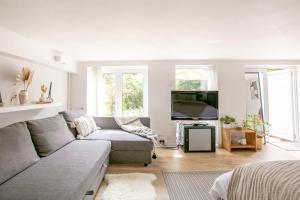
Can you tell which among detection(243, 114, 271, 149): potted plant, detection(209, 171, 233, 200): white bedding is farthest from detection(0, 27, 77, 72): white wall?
detection(243, 114, 271, 149): potted plant

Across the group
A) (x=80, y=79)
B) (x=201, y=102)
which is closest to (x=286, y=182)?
(x=201, y=102)

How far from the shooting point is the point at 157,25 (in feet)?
7.91

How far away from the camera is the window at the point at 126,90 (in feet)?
16.0

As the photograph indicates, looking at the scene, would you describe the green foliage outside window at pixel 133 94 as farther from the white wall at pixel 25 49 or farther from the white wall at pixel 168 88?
the white wall at pixel 25 49

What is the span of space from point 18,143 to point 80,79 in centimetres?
286

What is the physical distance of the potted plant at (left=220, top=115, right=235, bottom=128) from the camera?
4375 millimetres

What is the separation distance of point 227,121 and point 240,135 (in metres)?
0.45

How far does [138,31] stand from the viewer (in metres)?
2.62

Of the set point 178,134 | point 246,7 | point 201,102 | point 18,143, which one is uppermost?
point 246,7

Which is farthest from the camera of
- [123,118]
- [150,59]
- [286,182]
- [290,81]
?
[290,81]

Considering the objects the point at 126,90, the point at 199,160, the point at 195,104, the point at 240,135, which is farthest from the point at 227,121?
the point at 126,90

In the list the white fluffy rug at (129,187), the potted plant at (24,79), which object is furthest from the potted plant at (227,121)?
the potted plant at (24,79)

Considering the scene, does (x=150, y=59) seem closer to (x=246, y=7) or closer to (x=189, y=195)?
(x=246, y=7)

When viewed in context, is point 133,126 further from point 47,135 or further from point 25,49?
point 25,49
